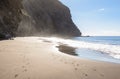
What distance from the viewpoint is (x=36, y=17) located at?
90125mm

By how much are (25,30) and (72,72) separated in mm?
56328

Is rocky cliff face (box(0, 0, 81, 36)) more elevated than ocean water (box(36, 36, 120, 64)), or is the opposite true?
rocky cliff face (box(0, 0, 81, 36))

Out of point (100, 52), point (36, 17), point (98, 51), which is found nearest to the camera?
point (100, 52)

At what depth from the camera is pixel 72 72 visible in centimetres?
645

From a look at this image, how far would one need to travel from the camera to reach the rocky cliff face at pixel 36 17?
1421 inches

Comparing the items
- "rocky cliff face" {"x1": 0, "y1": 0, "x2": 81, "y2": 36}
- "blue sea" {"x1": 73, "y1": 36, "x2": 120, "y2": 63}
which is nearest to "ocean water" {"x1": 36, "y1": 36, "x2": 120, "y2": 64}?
"blue sea" {"x1": 73, "y1": 36, "x2": 120, "y2": 63}

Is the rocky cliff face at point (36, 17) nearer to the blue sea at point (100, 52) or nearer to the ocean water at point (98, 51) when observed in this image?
the ocean water at point (98, 51)

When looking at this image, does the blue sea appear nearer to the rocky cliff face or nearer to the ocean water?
the ocean water

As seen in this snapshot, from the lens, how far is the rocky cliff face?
118 feet

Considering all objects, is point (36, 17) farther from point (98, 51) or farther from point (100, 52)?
point (100, 52)

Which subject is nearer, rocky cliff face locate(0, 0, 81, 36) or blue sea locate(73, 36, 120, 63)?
blue sea locate(73, 36, 120, 63)

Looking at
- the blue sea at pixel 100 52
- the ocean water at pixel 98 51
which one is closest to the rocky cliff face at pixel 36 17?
the ocean water at pixel 98 51

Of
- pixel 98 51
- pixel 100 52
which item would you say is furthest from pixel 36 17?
pixel 100 52

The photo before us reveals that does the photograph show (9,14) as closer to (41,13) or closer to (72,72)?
(72,72)
